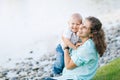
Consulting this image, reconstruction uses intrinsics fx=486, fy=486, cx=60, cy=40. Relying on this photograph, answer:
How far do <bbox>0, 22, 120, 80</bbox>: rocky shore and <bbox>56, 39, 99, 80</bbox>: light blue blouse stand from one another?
211 inches

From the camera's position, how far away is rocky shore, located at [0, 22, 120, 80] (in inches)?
543

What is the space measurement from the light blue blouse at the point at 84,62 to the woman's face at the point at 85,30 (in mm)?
114

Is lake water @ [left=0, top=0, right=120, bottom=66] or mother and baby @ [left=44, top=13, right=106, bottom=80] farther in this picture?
lake water @ [left=0, top=0, right=120, bottom=66]

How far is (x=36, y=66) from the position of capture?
1470 centimetres

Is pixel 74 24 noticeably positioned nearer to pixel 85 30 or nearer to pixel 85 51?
Answer: pixel 85 30

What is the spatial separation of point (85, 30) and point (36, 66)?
6910 mm

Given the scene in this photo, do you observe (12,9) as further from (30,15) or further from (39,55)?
(39,55)

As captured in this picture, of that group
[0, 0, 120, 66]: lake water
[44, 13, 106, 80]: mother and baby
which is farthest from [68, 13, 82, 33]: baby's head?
[0, 0, 120, 66]: lake water

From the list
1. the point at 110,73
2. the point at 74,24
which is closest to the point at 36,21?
the point at 110,73

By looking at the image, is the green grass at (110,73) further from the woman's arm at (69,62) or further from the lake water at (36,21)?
the lake water at (36,21)

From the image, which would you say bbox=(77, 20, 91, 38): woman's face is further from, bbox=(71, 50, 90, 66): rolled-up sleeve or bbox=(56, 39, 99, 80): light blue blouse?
bbox=(71, 50, 90, 66): rolled-up sleeve

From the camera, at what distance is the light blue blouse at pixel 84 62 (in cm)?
784

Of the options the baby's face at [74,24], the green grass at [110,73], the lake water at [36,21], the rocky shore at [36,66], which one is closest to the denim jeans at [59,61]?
the baby's face at [74,24]

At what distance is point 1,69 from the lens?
48.9 ft
